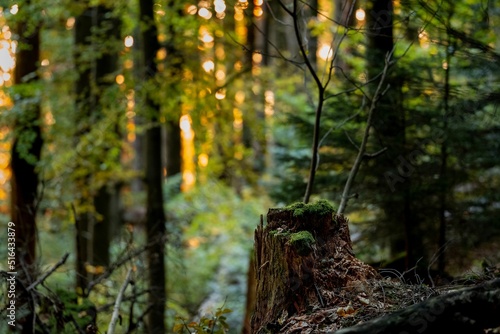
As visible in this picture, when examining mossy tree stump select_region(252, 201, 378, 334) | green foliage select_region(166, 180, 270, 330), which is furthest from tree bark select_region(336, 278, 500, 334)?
green foliage select_region(166, 180, 270, 330)

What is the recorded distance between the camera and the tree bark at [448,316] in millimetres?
3221

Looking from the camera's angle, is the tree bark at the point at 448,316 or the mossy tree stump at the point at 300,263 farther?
the mossy tree stump at the point at 300,263

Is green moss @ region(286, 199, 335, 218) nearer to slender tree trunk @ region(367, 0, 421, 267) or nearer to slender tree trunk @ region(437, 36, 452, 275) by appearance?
slender tree trunk @ region(367, 0, 421, 267)

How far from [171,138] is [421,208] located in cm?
1132

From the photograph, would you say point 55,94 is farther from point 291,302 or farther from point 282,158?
point 291,302

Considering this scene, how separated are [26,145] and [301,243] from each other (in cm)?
636

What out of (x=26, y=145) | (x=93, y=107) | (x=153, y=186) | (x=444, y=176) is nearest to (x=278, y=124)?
(x=153, y=186)

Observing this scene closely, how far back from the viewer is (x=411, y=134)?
8.89m

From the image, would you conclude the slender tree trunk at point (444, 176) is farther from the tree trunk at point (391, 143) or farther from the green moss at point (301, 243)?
the green moss at point (301, 243)

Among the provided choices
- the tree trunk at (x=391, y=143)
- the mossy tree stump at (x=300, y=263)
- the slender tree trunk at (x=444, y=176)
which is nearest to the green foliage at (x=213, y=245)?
the tree trunk at (x=391, y=143)

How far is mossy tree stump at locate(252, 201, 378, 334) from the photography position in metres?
4.21

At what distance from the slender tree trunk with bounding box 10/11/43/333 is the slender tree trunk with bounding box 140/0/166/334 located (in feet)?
5.89

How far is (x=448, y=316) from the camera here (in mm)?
3309

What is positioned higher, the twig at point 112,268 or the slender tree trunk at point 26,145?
the slender tree trunk at point 26,145
